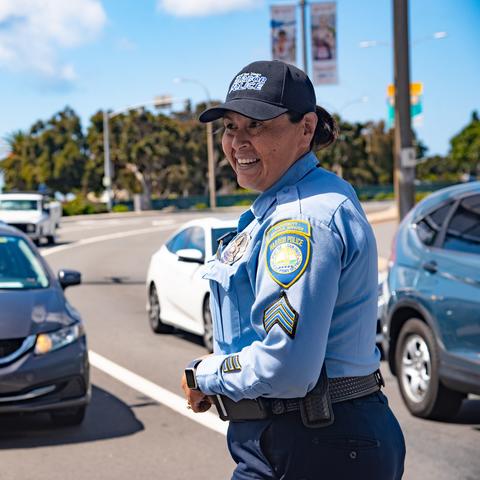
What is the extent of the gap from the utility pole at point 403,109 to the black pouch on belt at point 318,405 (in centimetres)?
1461

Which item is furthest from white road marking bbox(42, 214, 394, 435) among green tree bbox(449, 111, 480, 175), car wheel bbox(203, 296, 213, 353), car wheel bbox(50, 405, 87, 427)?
green tree bbox(449, 111, 480, 175)

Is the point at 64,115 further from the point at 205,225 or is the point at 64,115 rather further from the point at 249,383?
the point at 249,383

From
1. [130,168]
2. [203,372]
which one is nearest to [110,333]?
[203,372]

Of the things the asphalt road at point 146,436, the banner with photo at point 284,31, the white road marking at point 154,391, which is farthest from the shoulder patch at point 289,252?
the banner with photo at point 284,31

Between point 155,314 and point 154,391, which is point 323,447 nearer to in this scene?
point 154,391

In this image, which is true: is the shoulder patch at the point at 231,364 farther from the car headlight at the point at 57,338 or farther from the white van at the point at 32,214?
the white van at the point at 32,214

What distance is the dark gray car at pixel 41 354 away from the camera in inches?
254

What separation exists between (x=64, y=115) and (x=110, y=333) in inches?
2846

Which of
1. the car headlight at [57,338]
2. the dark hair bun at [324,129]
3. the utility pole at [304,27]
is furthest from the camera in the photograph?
the utility pole at [304,27]

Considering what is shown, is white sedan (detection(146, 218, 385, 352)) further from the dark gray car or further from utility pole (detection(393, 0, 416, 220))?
utility pole (detection(393, 0, 416, 220))

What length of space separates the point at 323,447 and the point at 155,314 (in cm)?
988

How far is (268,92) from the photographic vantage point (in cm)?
250

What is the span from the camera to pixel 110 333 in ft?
39.8

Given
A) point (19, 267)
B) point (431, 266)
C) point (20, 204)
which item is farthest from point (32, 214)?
point (431, 266)
